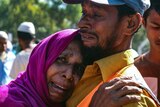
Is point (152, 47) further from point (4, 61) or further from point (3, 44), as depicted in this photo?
point (3, 44)

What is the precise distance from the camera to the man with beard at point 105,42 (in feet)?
7.79

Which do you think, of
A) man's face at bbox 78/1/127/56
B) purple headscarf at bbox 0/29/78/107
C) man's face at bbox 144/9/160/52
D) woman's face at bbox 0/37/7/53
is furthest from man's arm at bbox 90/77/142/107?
woman's face at bbox 0/37/7/53

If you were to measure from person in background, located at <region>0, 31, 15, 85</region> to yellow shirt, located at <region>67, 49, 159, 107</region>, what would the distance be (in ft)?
14.4

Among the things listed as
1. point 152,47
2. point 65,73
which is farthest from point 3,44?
point 65,73

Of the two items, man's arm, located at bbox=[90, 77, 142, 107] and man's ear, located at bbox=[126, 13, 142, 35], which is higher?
man's ear, located at bbox=[126, 13, 142, 35]

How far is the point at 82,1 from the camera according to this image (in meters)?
2.56

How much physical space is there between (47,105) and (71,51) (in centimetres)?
33

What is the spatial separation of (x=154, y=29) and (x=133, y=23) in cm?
98

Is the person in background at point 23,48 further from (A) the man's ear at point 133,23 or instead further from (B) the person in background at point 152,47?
(A) the man's ear at point 133,23

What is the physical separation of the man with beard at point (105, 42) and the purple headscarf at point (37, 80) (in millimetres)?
165

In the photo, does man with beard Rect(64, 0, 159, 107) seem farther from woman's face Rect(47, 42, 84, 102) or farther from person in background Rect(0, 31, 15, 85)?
person in background Rect(0, 31, 15, 85)

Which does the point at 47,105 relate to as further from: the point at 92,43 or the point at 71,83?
the point at 92,43

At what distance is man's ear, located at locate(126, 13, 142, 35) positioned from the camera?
251 centimetres

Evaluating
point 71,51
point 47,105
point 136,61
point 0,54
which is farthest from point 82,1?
point 0,54
